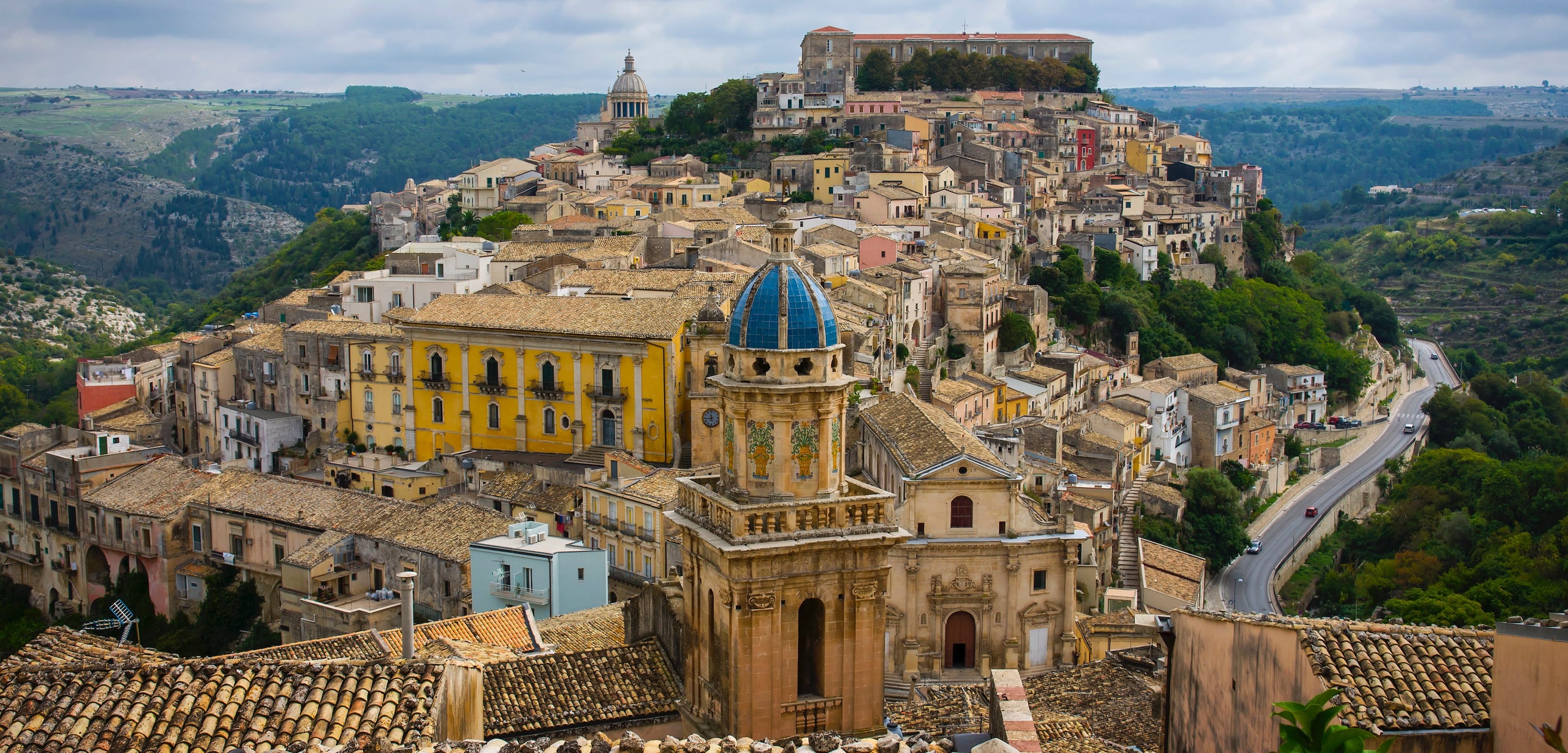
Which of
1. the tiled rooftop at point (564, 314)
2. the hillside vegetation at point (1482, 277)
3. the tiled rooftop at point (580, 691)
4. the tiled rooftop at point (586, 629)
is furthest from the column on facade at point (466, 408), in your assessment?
the hillside vegetation at point (1482, 277)

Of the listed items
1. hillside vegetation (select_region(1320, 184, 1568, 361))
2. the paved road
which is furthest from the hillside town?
hillside vegetation (select_region(1320, 184, 1568, 361))

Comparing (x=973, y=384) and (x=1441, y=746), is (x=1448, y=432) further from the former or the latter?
(x=1441, y=746)

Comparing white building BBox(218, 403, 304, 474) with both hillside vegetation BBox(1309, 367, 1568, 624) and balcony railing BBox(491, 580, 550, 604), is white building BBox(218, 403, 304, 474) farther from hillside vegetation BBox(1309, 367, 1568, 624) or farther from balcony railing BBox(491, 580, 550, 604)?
hillside vegetation BBox(1309, 367, 1568, 624)

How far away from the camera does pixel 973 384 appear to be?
56812mm

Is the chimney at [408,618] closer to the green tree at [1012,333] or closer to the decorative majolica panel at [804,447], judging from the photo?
the decorative majolica panel at [804,447]

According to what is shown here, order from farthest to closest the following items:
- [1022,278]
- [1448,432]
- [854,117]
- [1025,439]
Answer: [854,117]
[1448,432]
[1022,278]
[1025,439]

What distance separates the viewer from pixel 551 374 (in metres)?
49.0

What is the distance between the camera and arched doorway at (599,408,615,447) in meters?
47.9

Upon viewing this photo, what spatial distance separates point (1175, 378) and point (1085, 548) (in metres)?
30.1

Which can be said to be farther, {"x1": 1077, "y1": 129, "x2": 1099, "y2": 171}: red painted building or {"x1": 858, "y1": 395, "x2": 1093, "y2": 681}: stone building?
{"x1": 1077, "y1": 129, "x2": 1099, "y2": 171}: red painted building

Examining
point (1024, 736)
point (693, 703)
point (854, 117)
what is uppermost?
point (854, 117)

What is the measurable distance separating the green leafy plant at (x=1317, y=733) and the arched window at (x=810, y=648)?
34.1 ft

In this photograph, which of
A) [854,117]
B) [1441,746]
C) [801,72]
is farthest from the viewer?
[801,72]

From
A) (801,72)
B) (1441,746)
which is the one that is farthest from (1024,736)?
(801,72)
